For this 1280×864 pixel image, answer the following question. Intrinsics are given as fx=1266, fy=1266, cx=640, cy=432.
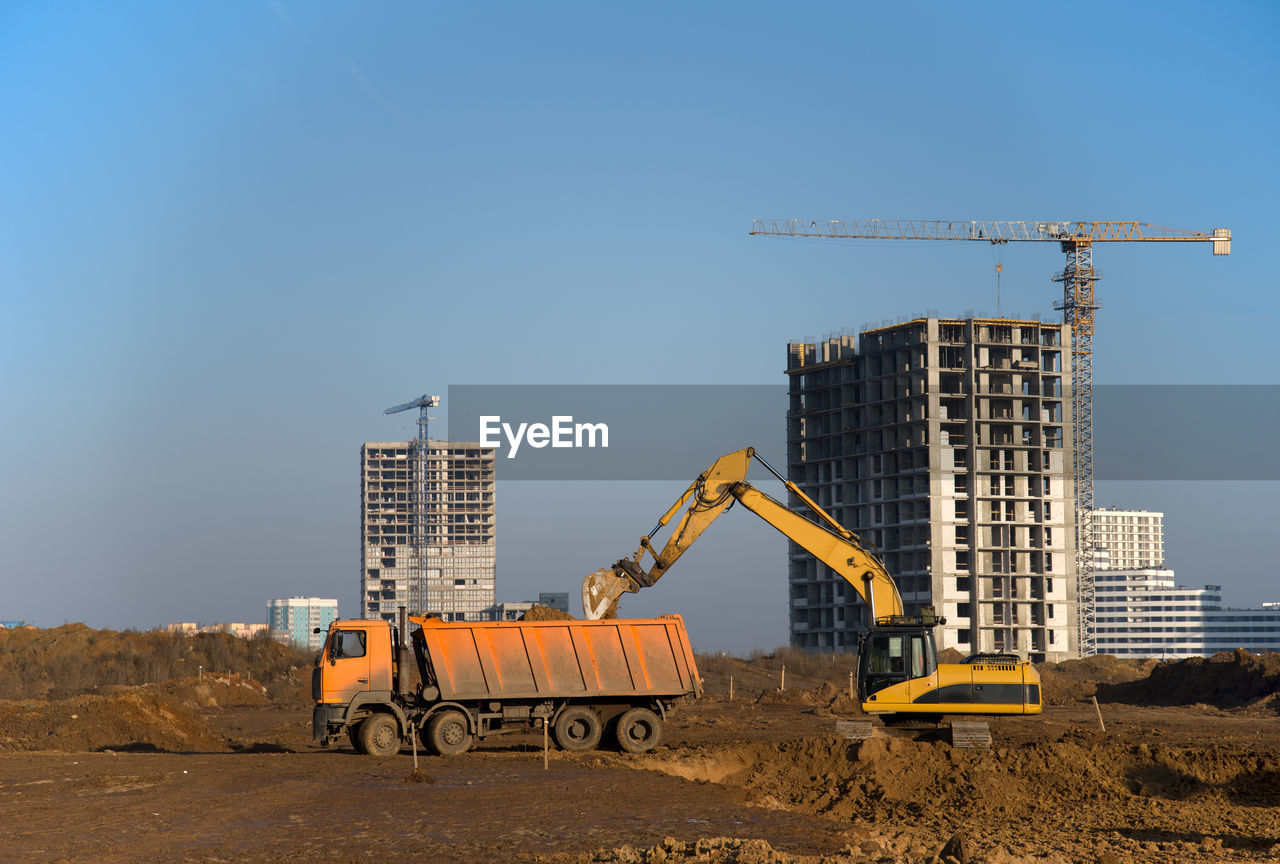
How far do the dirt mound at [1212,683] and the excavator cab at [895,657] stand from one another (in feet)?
108

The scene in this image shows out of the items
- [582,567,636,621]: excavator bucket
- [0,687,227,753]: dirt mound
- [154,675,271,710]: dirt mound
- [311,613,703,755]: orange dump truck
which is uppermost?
[582,567,636,621]: excavator bucket

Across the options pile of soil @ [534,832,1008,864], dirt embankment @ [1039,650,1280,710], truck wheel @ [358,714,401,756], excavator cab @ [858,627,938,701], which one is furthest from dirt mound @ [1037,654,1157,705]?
pile of soil @ [534,832,1008,864]

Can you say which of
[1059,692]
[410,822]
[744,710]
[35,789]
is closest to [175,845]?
[410,822]

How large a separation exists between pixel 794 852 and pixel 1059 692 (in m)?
46.7

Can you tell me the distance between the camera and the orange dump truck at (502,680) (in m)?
29.8

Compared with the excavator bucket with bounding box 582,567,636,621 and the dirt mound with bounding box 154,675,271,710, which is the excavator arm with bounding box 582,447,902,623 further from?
the dirt mound with bounding box 154,675,271,710

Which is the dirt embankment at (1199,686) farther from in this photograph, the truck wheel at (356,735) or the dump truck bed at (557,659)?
the truck wheel at (356,735)

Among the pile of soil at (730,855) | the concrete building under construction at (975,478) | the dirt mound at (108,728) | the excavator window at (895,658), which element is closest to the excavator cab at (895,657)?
the excavator window at (895,658)

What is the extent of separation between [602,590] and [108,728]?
17809mm

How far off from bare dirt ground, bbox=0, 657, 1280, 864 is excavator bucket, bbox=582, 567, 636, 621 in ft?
11.4

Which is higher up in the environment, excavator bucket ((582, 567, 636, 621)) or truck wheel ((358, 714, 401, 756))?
excavator bucket ((582, 567, 636, 621))

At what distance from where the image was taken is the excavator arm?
30281 mm

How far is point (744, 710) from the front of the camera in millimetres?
52000

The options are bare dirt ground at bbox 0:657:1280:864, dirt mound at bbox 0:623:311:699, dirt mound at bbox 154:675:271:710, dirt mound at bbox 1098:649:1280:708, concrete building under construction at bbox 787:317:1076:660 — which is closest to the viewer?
bare dirt ground at bbox 0:657:1280:864
